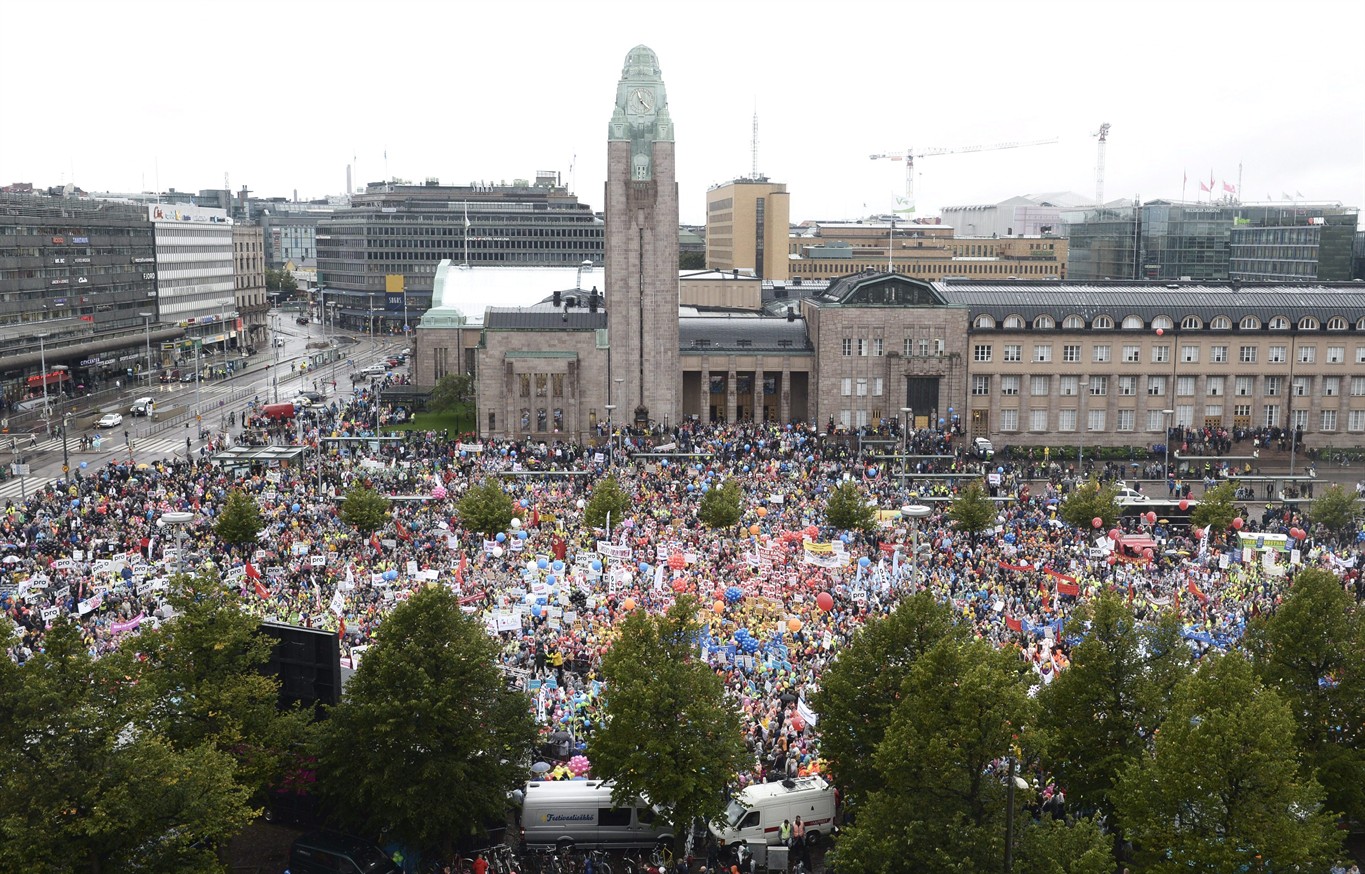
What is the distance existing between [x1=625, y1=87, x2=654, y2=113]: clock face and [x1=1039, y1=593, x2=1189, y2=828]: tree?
75.0 metres

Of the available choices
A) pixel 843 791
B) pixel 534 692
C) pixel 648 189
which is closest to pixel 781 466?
pixel 648 189

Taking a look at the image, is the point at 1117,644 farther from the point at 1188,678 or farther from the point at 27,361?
the point at 27,361

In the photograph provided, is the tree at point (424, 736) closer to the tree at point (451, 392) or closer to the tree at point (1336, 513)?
the tree at point (1336, 513)

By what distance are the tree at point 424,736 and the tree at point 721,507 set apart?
31552 millimetres

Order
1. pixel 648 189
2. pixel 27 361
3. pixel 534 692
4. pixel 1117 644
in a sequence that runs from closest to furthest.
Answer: pixel 1117 644 → pixel 534 692 → pixel 648 189 → pixel 27 361

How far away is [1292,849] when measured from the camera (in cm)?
3044

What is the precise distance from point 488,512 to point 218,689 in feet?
102

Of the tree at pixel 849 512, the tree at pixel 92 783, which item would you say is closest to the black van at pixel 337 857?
the tree at pixel 92 783

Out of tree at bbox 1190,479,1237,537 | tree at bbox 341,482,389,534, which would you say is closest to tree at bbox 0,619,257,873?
tree at bbox 341,482,389,534

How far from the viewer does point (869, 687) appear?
38.4 meters

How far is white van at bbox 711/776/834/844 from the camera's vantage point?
127ft

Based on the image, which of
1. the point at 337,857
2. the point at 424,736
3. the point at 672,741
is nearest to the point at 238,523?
the point at 337,857

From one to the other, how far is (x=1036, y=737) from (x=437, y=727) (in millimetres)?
16248

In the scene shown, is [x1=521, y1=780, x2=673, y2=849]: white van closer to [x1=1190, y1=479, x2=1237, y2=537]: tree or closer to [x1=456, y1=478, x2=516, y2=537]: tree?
[x1=456, y1=478, x2=516, y2=537]: tree
